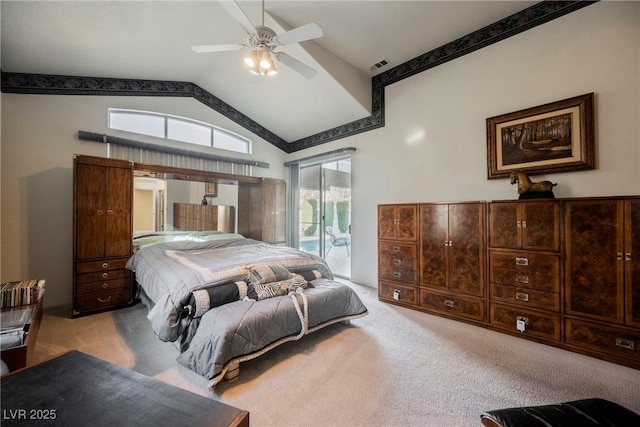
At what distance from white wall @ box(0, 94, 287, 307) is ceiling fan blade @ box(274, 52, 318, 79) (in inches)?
118

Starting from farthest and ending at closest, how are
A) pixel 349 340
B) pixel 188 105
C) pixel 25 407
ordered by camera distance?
pixel 188 105, pixel 349 340, pixel 25 407

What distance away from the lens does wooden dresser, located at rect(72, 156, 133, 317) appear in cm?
307

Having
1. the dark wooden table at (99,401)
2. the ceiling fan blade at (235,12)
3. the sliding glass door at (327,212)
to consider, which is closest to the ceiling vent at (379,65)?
the sliding glass door at (327,212)

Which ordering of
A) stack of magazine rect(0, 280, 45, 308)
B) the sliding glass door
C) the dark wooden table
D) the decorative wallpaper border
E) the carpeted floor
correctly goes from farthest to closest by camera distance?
the sliding glass door → the decorative wallpaper border → stack of magazine rect(0, 280, 45, 308) → the carpeted floor → the dark wooden table

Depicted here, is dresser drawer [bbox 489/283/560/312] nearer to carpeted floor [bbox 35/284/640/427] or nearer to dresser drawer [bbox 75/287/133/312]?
carpeted floor [bbox 35/284/640/427]

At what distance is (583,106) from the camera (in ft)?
8.00

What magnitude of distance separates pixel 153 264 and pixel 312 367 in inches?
84.9

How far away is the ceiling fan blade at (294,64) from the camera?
2378 mm

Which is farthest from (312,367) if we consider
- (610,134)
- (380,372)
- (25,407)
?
(610,134)

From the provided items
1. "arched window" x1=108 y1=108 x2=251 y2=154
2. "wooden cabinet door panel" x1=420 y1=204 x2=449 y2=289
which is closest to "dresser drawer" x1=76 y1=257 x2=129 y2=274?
"arched window" x1=108 y1=108 x2=251 y2=154

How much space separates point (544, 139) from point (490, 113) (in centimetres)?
65

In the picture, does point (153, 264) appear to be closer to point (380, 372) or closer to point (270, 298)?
point (270, 298)

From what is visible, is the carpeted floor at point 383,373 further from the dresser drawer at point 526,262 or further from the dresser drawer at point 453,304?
the dresser drawer at point 526,262

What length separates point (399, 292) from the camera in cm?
348
